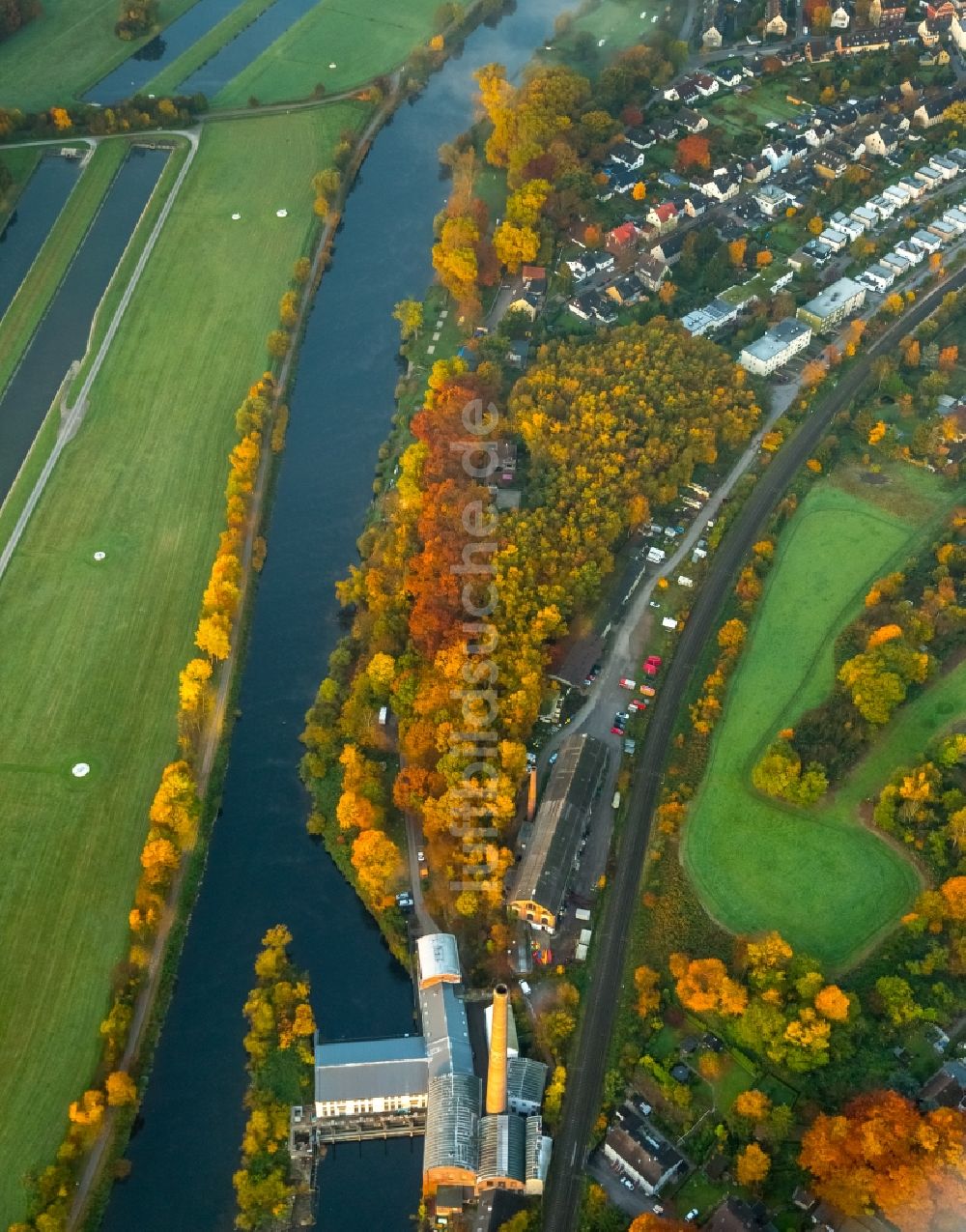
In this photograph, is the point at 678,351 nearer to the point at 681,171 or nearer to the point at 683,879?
the point at 681,171

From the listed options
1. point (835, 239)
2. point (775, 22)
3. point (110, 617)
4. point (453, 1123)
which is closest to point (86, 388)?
point (110, 617)

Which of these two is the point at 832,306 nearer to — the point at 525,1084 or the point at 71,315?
the point at 71,315

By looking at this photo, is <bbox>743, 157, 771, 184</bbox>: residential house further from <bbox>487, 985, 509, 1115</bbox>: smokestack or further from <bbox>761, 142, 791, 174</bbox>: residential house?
<bbox>487, 985, 509, 1115</bbox>: smokestack

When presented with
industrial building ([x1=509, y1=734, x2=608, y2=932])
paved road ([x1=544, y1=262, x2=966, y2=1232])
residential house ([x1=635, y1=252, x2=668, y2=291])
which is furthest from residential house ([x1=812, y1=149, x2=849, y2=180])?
industrial building ([x1=509, y1=734, x2=608, y2=932])

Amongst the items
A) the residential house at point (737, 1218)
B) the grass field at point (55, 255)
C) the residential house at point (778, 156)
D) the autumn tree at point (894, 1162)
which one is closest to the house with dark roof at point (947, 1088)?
the autumn tree at point (894, 1162)

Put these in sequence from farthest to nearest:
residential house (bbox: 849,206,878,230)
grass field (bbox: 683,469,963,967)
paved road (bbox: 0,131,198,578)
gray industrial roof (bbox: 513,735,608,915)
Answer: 1. residential house (bbox: 849,206,878,230)
2. paved road (bbox: 0,131,198,578)
3. grass field (bbox: 683,469,963,967)
4. gray industrial roof (bbox: 513,735,608,915)

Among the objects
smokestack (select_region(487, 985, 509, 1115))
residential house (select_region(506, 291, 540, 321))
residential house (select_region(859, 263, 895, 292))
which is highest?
residential house (select_region(506, 291, 540, 321))

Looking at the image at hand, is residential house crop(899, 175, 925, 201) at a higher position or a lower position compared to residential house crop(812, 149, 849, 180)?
lower
